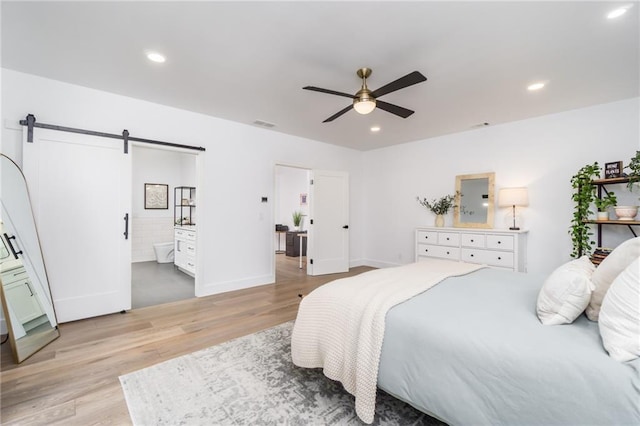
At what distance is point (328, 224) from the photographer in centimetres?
567

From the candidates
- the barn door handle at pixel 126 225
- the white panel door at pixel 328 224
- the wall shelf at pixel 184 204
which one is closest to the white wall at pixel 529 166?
the white panel door at pixel 328 224

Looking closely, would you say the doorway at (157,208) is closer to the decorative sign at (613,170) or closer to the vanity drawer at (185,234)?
the vanity drawer at (185,234)

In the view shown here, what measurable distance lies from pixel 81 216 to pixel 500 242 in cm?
542

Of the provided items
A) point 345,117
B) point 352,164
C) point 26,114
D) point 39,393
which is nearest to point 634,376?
point 39,393

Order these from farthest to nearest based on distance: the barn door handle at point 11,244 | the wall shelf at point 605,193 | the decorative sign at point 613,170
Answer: the decorative sign at point 613,170 < the wall shelf at point 605,193 < the barn door handle at point 11,244

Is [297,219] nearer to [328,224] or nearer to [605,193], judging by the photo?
[328,224]

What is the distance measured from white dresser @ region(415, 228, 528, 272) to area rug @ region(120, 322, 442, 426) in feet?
10.2

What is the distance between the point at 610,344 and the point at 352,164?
5428 millimetres

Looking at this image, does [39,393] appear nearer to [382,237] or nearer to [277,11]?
[277,11]

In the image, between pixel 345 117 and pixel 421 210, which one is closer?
pixel 345 117

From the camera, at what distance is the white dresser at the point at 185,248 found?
513 centimetres

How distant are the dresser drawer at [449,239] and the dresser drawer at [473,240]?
10cm

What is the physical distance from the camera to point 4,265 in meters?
2.38

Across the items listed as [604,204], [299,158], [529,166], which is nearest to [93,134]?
[299,158]
